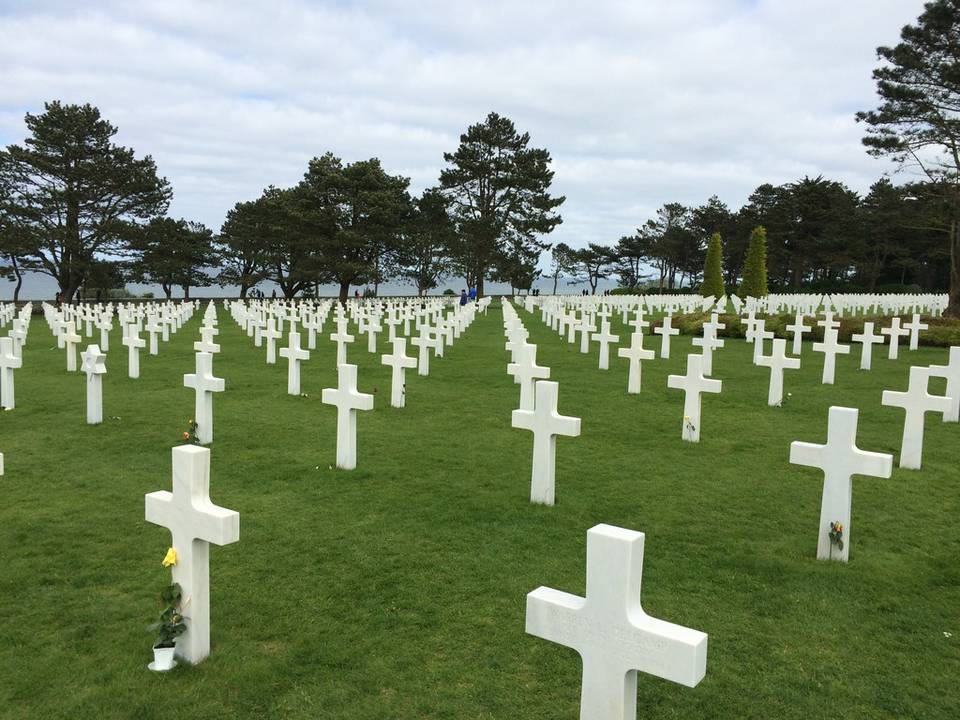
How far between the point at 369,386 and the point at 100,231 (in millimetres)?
29512

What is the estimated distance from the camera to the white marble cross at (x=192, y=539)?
313 cm

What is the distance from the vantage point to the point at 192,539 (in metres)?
3.14

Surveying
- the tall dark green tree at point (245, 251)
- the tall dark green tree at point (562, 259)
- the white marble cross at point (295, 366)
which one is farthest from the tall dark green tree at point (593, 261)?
the white marble cross at point (295, 366)

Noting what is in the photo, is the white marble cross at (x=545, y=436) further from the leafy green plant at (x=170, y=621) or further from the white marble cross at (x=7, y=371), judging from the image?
the white marble cross at (x=7, y=371)

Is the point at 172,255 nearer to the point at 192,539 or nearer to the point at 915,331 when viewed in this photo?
the point at 915,331

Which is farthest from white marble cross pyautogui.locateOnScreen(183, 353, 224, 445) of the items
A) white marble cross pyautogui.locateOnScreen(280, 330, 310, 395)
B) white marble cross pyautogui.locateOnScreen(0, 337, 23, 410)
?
white marble cross pyautogui.locateOnScreen(0, 337, 23, 410)

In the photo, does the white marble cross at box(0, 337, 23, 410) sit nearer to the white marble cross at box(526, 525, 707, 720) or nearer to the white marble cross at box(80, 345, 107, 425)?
the white marble cross at box(80, 345, 107, 425)

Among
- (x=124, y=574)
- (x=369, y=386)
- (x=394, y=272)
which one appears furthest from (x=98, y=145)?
(x=124, y=574)

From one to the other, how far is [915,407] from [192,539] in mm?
6147

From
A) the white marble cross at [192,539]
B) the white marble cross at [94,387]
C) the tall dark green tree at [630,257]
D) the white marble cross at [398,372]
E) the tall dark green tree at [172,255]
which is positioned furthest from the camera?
the tall dark green tree at [630,257]

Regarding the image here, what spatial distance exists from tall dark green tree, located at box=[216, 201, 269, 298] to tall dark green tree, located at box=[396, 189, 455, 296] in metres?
9.60

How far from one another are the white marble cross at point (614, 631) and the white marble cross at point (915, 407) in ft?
17.3

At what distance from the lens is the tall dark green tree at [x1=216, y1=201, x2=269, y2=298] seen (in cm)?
4653

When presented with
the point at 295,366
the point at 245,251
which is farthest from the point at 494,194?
the point at 295,366
